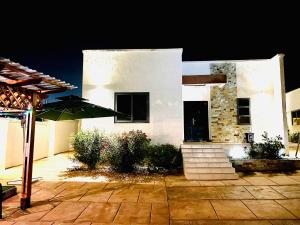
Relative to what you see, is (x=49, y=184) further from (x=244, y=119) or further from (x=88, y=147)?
(x=244, y=119)

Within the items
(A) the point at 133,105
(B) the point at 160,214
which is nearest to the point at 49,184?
(B) the point at 160,214

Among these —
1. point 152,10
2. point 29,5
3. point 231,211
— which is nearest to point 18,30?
point 29,5

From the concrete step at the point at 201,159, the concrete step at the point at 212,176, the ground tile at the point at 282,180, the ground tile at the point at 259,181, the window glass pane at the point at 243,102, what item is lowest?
the ground tile at the point at 259,181

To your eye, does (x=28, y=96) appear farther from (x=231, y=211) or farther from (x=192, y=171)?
(x=192, y=171)

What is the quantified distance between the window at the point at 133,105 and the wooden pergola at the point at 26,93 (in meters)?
4.54

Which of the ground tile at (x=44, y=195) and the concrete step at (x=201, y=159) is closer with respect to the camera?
the ground tile at (x=44, y=195)

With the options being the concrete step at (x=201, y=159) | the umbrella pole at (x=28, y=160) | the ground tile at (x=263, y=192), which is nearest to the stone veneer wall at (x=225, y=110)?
the concrete step at (x=201, y=159)

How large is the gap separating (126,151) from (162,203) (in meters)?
3.35

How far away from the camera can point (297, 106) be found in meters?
22.3

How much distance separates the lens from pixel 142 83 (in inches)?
394

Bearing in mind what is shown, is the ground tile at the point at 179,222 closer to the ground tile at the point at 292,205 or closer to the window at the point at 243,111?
the ground tile at the point at 292,205

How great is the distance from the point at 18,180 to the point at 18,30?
12383 mm

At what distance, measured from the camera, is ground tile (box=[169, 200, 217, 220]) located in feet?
14.8

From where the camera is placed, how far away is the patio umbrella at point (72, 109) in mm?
6258
